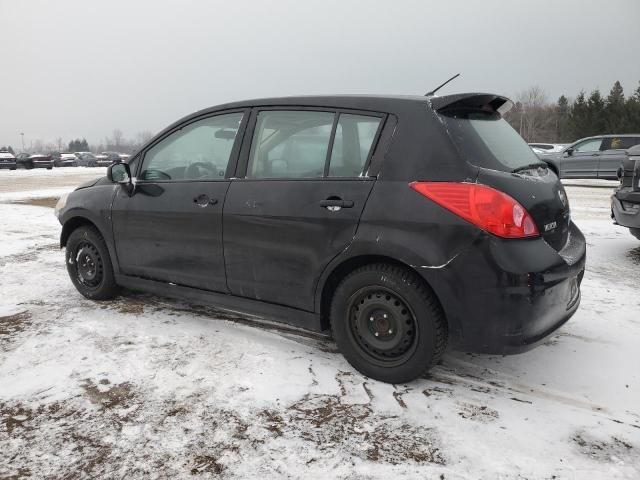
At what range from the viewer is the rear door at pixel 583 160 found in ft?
55.3

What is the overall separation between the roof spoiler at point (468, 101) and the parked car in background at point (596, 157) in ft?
48.4

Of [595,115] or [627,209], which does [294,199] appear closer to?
[627,209]

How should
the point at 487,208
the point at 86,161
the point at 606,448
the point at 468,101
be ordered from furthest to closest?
the point at 86,161 < the point at 468,101 < the point at 487,208 < the point at 606,448

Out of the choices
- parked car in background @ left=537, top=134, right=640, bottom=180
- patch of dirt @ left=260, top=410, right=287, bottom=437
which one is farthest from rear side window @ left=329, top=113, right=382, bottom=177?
parked car in background @ left=537, top=134, right=640, bottom=180

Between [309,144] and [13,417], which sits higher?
[309,144]

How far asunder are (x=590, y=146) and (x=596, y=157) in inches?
18.3

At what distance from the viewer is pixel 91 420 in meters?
2.52

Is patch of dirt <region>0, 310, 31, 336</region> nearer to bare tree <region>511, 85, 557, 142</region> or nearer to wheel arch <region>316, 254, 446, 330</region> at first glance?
wheel arch <region>316, 254, 446, 330</region>

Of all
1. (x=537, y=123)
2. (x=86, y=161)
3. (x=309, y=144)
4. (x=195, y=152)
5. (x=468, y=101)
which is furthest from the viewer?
(x=537, y=123)

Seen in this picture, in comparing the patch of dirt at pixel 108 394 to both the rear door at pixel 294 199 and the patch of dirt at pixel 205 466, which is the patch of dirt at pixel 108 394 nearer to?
the patch of dirt at pixel 205 466

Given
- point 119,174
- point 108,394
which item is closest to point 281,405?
point 108,394

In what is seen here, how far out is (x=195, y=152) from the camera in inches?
149

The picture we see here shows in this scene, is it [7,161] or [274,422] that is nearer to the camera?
[274,422]

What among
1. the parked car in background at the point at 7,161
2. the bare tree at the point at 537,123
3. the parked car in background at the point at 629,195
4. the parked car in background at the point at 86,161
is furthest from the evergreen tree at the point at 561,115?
the parked car in background at the point at 629,195
